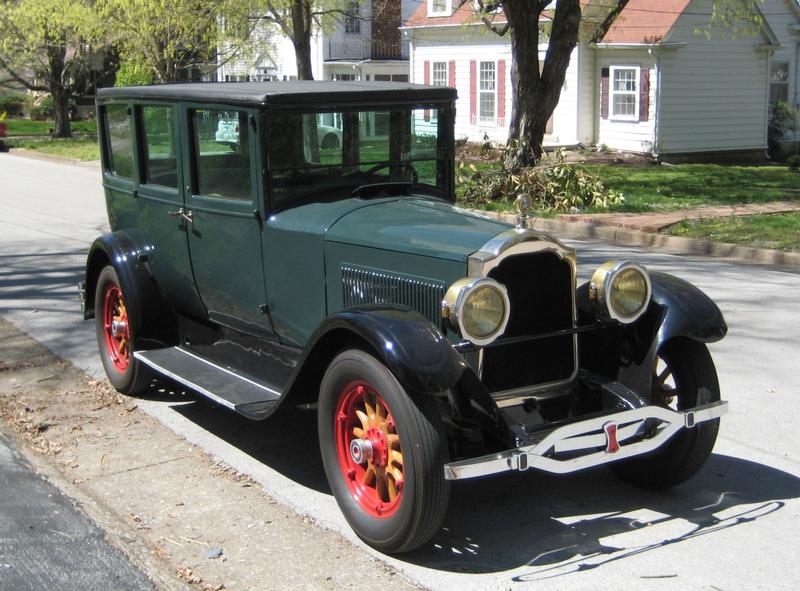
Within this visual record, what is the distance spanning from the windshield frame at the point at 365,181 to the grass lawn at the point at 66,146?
2325cm

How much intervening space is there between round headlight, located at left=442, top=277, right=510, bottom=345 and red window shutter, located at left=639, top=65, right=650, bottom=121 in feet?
70.0

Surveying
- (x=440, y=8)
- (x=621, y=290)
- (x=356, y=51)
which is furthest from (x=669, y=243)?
(x=356, y=51)

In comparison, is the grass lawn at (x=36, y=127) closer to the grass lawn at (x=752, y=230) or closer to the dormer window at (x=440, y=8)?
the dormer window at (x=440, y=8)

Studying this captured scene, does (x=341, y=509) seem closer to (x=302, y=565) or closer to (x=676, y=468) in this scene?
(x=302, y=565)

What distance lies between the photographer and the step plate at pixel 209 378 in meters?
5.04

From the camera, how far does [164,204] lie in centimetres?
620

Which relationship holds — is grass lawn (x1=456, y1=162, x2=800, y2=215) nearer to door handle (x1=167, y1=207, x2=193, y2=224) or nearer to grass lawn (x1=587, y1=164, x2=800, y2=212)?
grass lawn (x1=587, y1=164, x2=800, y2=212)

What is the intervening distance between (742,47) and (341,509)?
78.8 feet

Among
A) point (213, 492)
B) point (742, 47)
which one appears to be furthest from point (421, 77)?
point (213, 492)

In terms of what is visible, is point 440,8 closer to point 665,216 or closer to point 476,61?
point 476,61

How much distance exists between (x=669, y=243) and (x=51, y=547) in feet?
32.6

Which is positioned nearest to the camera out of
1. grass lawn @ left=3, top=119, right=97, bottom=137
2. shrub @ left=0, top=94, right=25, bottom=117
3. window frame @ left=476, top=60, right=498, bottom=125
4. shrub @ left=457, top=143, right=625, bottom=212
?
shrub @ left=457, top=143, right=625, bottom=212

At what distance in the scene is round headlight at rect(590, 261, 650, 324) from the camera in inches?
178

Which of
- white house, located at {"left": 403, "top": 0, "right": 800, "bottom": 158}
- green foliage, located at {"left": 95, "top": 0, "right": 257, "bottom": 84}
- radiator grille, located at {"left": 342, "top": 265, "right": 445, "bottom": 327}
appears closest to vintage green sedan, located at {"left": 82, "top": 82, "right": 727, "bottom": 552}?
radiator grille, located at {"left": 342, "top": 265, "right": 445, "bottom": 327}
